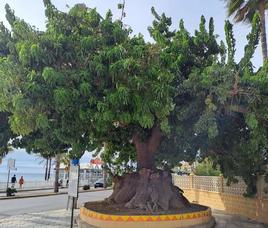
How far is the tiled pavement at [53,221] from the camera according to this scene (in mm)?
13500

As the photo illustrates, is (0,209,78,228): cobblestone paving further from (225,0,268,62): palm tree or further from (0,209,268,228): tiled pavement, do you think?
(225,0,268,62): palm tree

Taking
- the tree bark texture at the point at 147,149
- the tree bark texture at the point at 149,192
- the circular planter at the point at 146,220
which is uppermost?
the tree bark texture at the point at 147,149

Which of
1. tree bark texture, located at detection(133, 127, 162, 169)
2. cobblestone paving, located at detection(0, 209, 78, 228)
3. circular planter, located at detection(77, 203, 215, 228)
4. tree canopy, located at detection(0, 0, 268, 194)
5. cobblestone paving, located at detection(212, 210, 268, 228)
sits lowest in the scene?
cobblestone paving, located at detection(0, 209, 78, 228)

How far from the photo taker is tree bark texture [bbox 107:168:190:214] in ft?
40.1

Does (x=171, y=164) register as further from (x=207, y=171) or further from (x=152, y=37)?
(x=207, y=171)

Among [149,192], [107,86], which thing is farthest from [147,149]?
[107,86]

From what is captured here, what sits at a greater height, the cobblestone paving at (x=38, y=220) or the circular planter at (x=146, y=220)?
the circular planter at (x=146, y=220)

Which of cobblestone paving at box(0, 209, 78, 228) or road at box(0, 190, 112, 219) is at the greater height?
road at box(0, 190, 112, 219)

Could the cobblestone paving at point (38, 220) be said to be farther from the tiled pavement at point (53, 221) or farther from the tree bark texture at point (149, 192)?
the tree bark texture at point (149, 192)

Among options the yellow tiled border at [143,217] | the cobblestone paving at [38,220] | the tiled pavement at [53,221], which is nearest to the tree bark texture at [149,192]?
the yellow tiled border at [143,217]

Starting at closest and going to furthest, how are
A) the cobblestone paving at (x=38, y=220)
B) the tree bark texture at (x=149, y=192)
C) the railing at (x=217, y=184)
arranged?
1. the tree bark texture at (x=149, y=192)
2. the cobblestone paving at (x=38, y=220)
3. the railing at (x=217, y=184)

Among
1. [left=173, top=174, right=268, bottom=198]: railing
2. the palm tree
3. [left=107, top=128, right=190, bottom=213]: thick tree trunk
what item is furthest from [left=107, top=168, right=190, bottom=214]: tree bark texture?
the palm tree

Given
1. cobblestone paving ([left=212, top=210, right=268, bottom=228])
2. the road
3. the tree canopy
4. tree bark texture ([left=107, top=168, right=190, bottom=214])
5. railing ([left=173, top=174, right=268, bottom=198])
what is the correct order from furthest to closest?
the road, railing ([left=173, top=174, right=268, bottom=198]), cobblestone paving ([left=212, top=210, right=268, bottom=228]), tree bark texture ([left=107, top=168, right=190, bottom=214]), the tree canopy

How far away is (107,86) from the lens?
9.96 m
